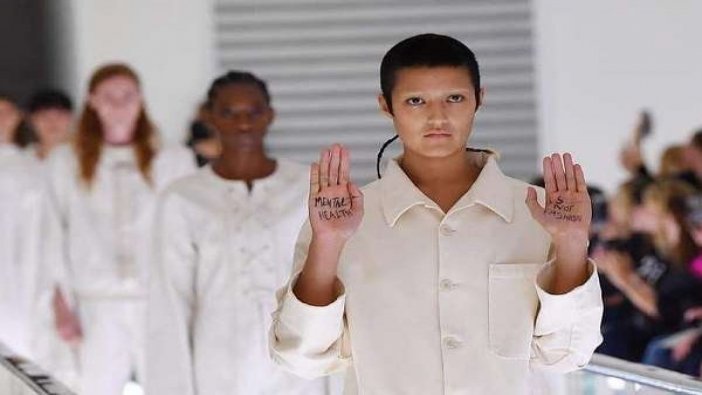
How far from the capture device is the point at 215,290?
5520 millimetres

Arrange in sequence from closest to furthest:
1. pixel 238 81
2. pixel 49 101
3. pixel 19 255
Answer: pixel 238 81 → pixel 19 255 → pixel 49 101

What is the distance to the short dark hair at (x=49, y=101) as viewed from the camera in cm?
1144

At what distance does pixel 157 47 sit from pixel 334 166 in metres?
8.31

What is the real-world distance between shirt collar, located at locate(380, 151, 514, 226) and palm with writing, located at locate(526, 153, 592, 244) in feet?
0.32

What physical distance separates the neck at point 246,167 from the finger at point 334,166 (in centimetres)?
259

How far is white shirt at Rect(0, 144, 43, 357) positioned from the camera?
965 centimetres

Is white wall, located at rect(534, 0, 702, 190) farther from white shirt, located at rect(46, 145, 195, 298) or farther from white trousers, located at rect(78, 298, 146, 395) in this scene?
white trousers, located at rect(78, 298, 146, 395)

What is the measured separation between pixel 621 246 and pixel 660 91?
67.1 inches

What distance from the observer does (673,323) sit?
28.1 ft

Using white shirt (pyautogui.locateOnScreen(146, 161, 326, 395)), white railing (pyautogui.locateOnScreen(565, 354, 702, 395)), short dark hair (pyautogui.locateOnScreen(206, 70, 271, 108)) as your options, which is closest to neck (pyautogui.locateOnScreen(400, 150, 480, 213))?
white railing (pyautogui.locateOnScreen(565, 354, 702, 395))

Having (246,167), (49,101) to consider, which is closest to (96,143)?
(49,101)

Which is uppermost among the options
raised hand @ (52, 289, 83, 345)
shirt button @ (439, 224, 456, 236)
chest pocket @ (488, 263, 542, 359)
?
shirt button @ (439, 224, 456, 236)

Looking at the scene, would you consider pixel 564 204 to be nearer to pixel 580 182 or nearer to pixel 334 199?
pixel 580 182

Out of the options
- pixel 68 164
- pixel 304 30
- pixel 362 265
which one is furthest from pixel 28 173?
pixel 362 265
